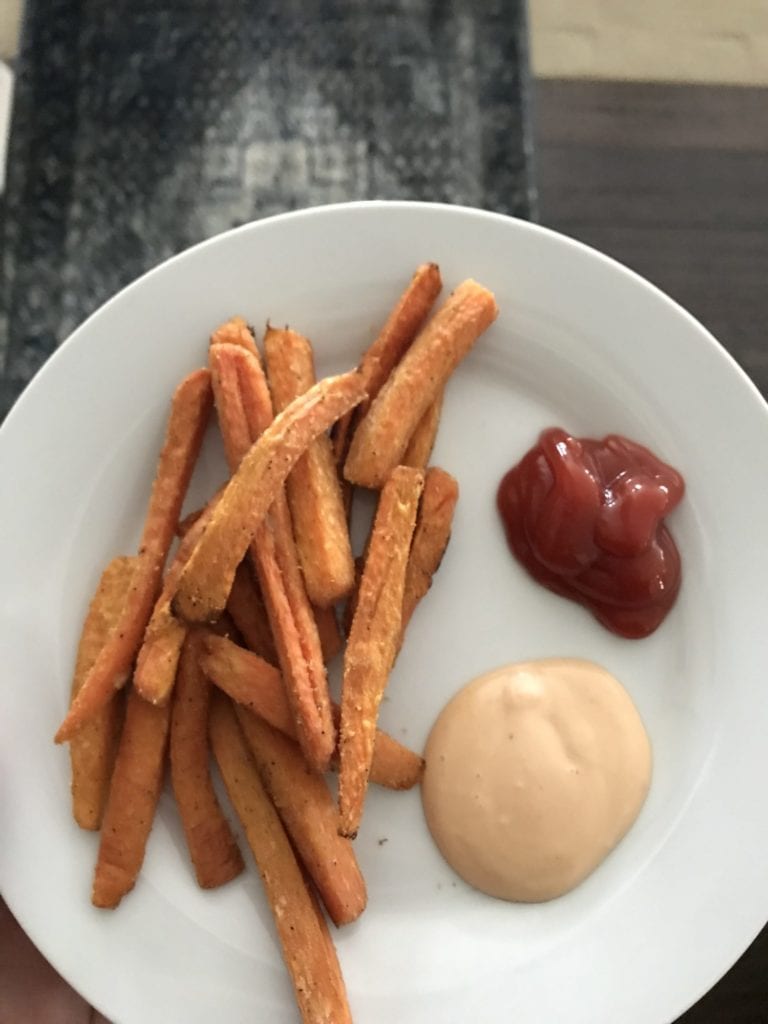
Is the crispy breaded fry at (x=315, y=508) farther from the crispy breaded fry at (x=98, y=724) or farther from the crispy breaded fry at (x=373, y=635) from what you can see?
the crispy breaded fry at (x=98, y=724)

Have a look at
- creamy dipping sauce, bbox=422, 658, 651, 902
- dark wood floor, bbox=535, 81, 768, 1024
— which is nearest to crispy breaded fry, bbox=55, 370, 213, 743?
creamy dipping sauce, bbox=422, 658, 651, 902

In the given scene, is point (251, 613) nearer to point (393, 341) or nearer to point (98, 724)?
point (98, 724)

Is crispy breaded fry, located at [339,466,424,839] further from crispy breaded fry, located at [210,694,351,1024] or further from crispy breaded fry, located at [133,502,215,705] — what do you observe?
crispy breaded fry, located at [133,502,215,705]

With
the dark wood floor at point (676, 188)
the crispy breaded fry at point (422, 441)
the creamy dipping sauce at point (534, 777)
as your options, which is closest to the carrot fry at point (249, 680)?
the creamy dipping sauce at point (534, 777)

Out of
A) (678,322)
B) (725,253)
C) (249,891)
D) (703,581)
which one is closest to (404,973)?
(249,891)

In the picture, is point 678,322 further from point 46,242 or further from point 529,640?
point 46,242

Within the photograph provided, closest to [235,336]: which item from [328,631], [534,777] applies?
[328,631]
